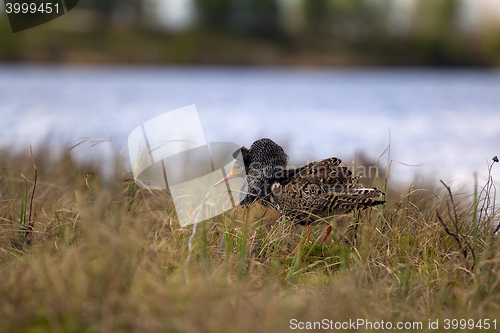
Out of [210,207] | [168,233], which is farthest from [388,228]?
[168,233]

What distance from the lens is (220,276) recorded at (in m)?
3.04

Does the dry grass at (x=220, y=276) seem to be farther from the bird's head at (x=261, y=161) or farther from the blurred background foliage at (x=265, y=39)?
the blurred background foliage at (x=265, y=39)

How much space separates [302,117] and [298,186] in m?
9.14

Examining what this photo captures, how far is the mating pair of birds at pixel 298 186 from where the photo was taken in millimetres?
3770

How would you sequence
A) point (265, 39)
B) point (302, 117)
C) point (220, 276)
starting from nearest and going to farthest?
point (220, 276) → point (302, 117) → point (265, 39)

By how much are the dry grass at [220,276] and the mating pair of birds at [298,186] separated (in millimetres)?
264

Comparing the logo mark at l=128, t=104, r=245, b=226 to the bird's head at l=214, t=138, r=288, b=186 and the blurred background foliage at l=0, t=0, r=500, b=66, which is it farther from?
the blurred background foliage at l=0, t=0, r=500, b=66

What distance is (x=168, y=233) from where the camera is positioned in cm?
389

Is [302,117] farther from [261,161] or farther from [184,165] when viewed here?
[261,161]

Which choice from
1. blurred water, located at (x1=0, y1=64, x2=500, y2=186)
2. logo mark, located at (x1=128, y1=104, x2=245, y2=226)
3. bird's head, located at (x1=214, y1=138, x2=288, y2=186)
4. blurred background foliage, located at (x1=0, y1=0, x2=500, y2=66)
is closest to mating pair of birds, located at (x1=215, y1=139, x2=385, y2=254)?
bird's head, located at (x1=214, y1=138, x2=288, y2=186)

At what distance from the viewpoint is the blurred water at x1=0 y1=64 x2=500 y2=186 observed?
8312 mm

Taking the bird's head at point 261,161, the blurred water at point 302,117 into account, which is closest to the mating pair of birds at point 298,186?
the bird's head at point 261,161

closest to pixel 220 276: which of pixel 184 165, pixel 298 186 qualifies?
pixel 298 186

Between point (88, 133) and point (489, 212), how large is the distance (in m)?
7.07
